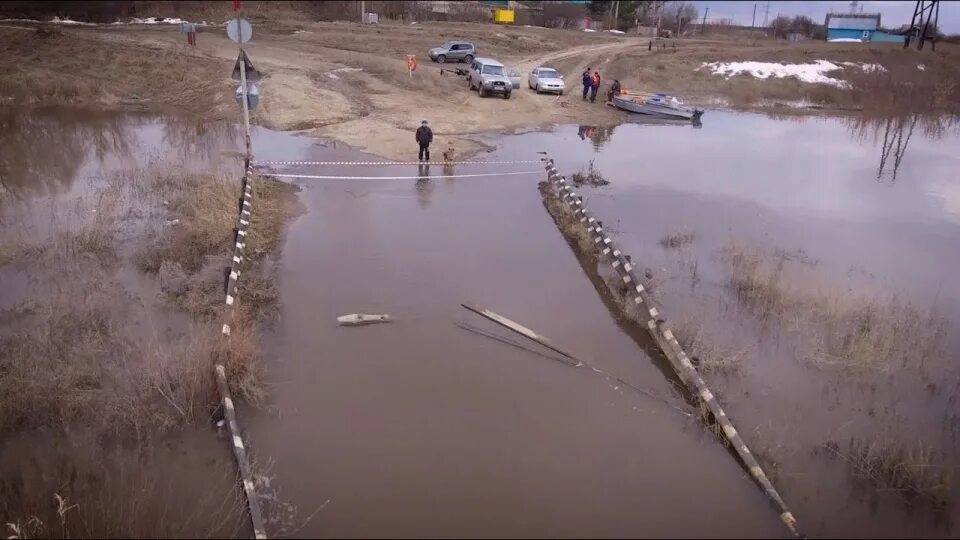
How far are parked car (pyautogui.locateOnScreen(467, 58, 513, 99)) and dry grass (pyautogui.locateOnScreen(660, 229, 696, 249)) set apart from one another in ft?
55.8

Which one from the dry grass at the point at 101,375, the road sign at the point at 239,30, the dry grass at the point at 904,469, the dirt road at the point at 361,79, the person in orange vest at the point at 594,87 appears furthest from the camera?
the person in orange vest at the point at 594,87

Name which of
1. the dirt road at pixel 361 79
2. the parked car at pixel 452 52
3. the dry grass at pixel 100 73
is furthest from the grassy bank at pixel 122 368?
the parked car at pixel 452 52

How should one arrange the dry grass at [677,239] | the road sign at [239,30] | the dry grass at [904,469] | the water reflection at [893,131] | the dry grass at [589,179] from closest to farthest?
the dry grass at [904,469], the dry grass at [677,239], the road sign at [239,30], the dry grass at [589,179], the water reflection at [893,131]

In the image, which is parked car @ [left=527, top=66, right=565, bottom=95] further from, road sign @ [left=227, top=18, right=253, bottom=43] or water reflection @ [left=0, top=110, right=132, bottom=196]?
road sign @ [left=227, top=18, right=253, bottom=43]

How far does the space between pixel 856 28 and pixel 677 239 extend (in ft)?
230

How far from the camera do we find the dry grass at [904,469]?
6.47 m

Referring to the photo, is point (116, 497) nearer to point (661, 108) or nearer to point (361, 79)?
point (361, 79)

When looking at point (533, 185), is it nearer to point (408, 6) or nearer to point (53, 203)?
point (53, 203)

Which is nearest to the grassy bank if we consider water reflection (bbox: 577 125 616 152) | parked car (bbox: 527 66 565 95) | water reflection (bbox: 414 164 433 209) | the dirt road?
water reflection (bbox: 414 164 433 209)

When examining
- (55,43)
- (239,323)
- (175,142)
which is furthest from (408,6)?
(239,323)

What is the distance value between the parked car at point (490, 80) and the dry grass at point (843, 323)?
19265 millimetres

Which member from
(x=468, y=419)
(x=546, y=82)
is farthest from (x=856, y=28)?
(x=468, y=419)

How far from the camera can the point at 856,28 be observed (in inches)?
2697

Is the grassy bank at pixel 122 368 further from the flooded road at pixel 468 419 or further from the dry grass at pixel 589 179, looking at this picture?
the dry grass at pixel 589 179
